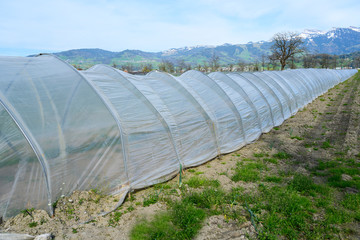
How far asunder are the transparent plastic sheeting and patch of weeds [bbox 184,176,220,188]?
20.2 inches

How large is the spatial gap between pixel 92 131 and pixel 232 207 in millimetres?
3846

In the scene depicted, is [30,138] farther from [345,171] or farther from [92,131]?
[345,171]

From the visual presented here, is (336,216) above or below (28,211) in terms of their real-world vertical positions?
below

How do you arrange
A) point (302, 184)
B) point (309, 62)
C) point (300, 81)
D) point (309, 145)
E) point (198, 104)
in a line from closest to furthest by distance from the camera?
point (302, 184), point (198, 104), point (309, 145), point (300, 81), point (309, 62)

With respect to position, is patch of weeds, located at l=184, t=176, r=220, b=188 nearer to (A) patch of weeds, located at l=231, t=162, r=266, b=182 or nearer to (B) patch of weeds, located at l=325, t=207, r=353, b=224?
(A) patch of weeds, located at l=231, t=162, r=266, b=182

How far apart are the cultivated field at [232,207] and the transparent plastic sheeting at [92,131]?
422 millimetres

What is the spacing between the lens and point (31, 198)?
449 centimetres

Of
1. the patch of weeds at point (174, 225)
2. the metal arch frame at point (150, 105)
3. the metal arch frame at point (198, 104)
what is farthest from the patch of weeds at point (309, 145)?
the patch of weeds at point (174, 225)

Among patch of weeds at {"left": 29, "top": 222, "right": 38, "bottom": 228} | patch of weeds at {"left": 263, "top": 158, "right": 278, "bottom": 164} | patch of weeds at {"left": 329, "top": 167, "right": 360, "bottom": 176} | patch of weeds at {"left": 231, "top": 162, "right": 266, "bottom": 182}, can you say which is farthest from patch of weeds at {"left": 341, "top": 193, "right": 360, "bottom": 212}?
patch of weeds at {"left": 29, "top": 222, "right": 38, "bottom": 228}

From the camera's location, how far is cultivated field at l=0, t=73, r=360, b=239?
4.28 meters

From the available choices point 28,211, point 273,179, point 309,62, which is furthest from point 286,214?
point 309,62

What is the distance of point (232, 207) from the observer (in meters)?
5.11

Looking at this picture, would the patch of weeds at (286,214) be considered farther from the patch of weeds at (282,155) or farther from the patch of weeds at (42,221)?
the patch of weeds at (42,221)

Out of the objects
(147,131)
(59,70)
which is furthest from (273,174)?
(59,70)
